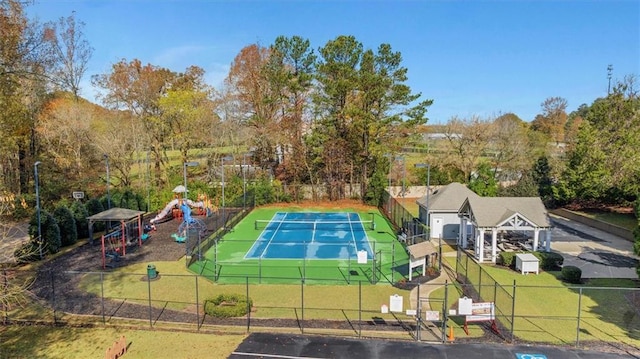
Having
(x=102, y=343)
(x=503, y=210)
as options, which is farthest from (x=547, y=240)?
(x=102, y=343)

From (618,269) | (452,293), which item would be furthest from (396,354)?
(618,269)

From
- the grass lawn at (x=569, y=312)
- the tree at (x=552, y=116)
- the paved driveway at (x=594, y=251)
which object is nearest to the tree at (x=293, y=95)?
the paved driveway at (x=594, y=251)

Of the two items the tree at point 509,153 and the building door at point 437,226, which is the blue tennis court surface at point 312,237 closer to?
the building door at point 437,226

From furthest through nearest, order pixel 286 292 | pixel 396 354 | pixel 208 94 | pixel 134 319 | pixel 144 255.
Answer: pixel 208 94 → pixel 144 255 → pixel 286 292 → pixel 134 319 → pixel 396 354

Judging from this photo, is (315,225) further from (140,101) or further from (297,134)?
(140,101)

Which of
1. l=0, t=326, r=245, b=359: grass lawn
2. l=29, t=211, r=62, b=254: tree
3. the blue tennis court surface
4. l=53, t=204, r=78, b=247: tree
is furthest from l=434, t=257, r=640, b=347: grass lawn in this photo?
l=53, t=204, r=78, b=247: tree

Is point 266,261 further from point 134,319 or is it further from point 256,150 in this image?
point 256,150

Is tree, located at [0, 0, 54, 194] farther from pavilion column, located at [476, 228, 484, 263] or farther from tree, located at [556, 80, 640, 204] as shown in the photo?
tree, located at [556, 80, 640, 204]
